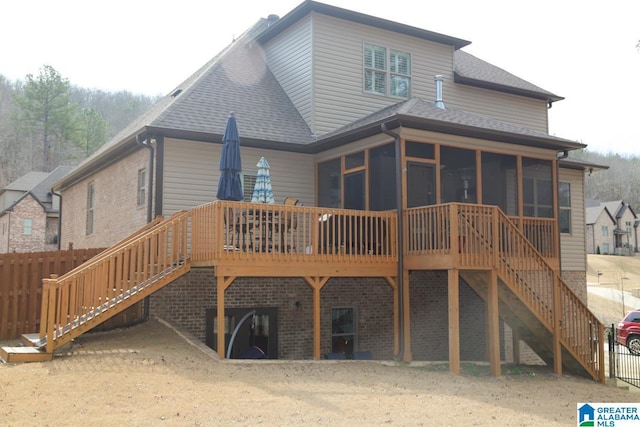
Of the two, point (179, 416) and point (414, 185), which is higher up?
point (414, 185)

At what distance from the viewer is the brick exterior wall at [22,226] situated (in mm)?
45781

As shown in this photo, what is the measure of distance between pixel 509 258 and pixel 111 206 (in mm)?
10987

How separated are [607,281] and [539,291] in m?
45.5

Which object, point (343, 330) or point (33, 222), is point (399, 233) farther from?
point (33, 222)

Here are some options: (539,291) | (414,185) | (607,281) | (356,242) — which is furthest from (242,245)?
(607,281)

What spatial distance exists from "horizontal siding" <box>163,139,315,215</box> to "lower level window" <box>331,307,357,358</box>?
3276 millimetres

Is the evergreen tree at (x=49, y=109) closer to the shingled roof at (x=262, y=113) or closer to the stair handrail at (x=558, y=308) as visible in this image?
the shingled roof at (x=262, y=113)

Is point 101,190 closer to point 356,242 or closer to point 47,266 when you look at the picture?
point 47,266

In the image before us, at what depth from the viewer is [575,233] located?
806 inches

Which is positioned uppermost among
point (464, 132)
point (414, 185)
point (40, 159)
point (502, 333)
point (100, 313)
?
point (40, 159)

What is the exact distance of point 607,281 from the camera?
176 feet

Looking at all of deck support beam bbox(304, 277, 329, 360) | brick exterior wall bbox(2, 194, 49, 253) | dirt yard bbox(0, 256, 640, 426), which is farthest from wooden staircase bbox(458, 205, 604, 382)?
brick exterior wall bbox(2, 194, 49, 253)

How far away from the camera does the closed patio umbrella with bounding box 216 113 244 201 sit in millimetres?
12703
